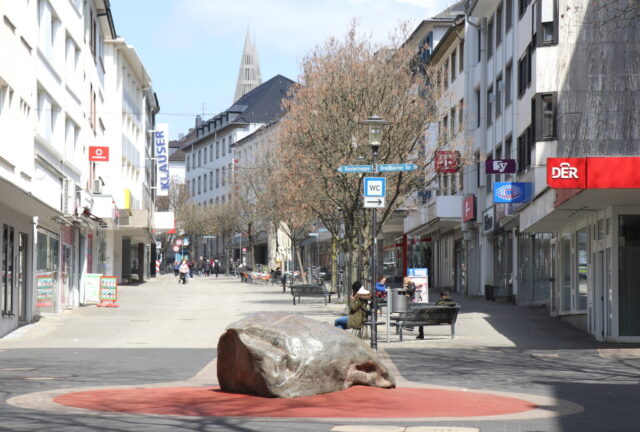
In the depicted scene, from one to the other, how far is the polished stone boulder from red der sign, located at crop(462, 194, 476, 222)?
36.8m

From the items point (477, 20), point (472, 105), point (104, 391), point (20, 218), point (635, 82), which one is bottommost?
point (104, 391)

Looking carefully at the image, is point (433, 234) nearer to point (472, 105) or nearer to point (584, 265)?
point (472, 105)

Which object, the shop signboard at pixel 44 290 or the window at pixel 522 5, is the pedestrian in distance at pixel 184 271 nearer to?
the window at pixel 522 5

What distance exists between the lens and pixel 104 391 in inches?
570

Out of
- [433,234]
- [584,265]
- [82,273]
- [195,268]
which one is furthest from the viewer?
[195,268]

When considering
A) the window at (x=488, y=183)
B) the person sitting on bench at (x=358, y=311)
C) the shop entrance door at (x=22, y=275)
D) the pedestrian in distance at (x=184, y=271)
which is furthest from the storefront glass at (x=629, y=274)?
the pedestrian in distance at (x=184, y=271)

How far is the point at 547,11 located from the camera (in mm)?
31094

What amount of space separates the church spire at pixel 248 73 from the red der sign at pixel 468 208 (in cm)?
13911

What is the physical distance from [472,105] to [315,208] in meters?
11.3

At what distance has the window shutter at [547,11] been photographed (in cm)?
3086

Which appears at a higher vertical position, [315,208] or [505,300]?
[315,208]

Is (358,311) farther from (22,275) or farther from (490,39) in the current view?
(490,39)

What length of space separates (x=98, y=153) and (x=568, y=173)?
24.9 metres

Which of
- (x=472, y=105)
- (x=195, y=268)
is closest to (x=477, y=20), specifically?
(x=472, y=105)
